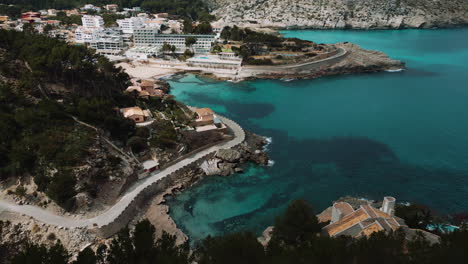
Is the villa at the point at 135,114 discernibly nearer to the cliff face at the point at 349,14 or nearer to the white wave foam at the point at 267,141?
the white wave foam at the point at 267,141

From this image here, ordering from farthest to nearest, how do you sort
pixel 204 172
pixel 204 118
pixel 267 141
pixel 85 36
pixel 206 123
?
pixel 85 36 → pixel 267 141 → pixel 206 123 → pixel 204 118 → pixel 204 172

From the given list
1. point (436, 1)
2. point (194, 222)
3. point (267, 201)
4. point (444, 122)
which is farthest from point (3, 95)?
point (436, 1)

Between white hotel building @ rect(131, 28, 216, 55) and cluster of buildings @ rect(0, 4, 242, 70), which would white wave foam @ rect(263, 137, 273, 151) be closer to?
cluster of buildings @ rect(0, 4, 242, 70)

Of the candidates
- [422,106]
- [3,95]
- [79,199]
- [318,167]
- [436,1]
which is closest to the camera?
[79,199]

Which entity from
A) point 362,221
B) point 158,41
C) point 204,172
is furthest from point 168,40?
point 362,221

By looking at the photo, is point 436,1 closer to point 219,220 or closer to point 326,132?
point 326,132

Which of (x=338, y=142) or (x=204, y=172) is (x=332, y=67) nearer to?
(x=338, y=142)

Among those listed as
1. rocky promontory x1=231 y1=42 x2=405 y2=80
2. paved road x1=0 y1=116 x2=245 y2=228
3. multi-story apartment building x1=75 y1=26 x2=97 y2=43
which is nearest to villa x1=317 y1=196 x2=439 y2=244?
paved road x1=0 y1=116 x2=245 y2=228
